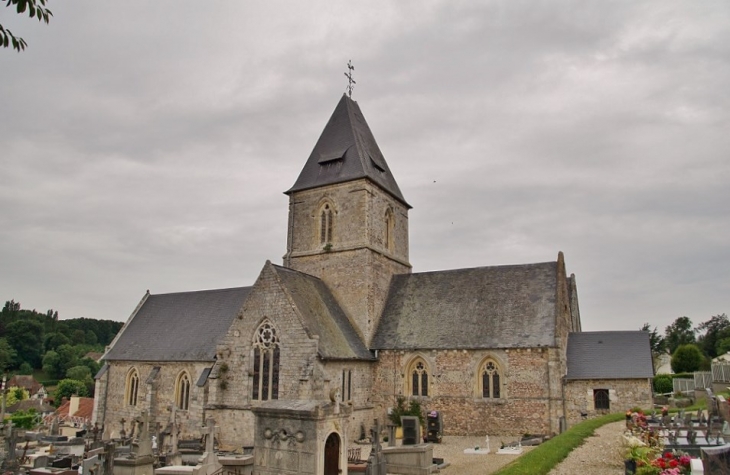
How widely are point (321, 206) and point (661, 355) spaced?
2128 inches

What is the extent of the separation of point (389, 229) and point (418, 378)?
865cm

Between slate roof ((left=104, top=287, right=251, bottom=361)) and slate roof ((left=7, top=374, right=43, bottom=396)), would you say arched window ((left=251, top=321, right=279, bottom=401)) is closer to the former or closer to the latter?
slate roof ((left=104, top=287, right=251, bottom=361))

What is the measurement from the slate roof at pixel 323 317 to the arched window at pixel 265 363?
165 cm

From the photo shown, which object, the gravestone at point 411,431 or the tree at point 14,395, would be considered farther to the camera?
the tree at point 14,395

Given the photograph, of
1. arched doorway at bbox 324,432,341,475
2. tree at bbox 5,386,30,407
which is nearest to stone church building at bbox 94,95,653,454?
arched doorway at bbox 324,432,341,475

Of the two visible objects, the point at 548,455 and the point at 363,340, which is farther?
the point at 363,340

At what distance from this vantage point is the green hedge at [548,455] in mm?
13141

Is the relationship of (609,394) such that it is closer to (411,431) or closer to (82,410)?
(411,431)

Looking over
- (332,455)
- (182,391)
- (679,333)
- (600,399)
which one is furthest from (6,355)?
(679,333)

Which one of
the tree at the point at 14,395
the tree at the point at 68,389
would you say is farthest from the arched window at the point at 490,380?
the tree at the point at 14,395

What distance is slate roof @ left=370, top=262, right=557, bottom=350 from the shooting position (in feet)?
82.1

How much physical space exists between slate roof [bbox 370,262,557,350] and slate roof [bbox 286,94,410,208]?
6.06 m

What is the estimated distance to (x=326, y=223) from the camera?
98.5 ft

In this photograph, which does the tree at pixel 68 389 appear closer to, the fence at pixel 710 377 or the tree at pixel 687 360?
the fence at pixel 710 377
